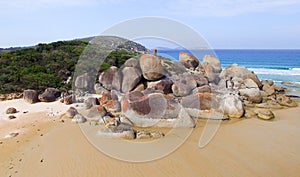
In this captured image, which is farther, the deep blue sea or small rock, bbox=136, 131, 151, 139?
the deep blue sea

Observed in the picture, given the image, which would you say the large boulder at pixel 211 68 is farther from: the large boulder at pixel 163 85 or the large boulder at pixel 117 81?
the large boulder at pixel 117 81

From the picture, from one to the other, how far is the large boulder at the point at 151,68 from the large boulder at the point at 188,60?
18.3 feet

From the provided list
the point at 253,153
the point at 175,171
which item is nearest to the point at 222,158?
the point at 253,153

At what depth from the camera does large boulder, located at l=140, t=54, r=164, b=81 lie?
13.7 metres

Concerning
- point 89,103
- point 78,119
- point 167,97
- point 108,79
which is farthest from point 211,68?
point 78,119

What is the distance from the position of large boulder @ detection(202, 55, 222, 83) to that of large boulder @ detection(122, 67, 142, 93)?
5280mm

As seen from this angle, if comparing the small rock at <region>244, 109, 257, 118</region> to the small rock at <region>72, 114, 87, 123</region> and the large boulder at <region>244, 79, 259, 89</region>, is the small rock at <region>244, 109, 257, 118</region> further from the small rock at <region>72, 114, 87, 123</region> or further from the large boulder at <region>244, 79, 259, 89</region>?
the small rock at <region>72, 114, 87, 123</region>

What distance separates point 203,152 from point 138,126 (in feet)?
10.0

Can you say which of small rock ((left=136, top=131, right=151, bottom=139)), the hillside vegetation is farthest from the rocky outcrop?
the hillside vegetation

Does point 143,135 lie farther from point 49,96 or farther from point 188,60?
point 188,60

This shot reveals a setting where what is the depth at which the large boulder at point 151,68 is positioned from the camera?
1374 cm

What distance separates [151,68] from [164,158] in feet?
23.8

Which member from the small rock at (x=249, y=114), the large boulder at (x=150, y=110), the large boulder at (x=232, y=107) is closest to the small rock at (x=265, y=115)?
the small rock at (x=249, y=114)

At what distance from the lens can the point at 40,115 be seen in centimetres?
1098
